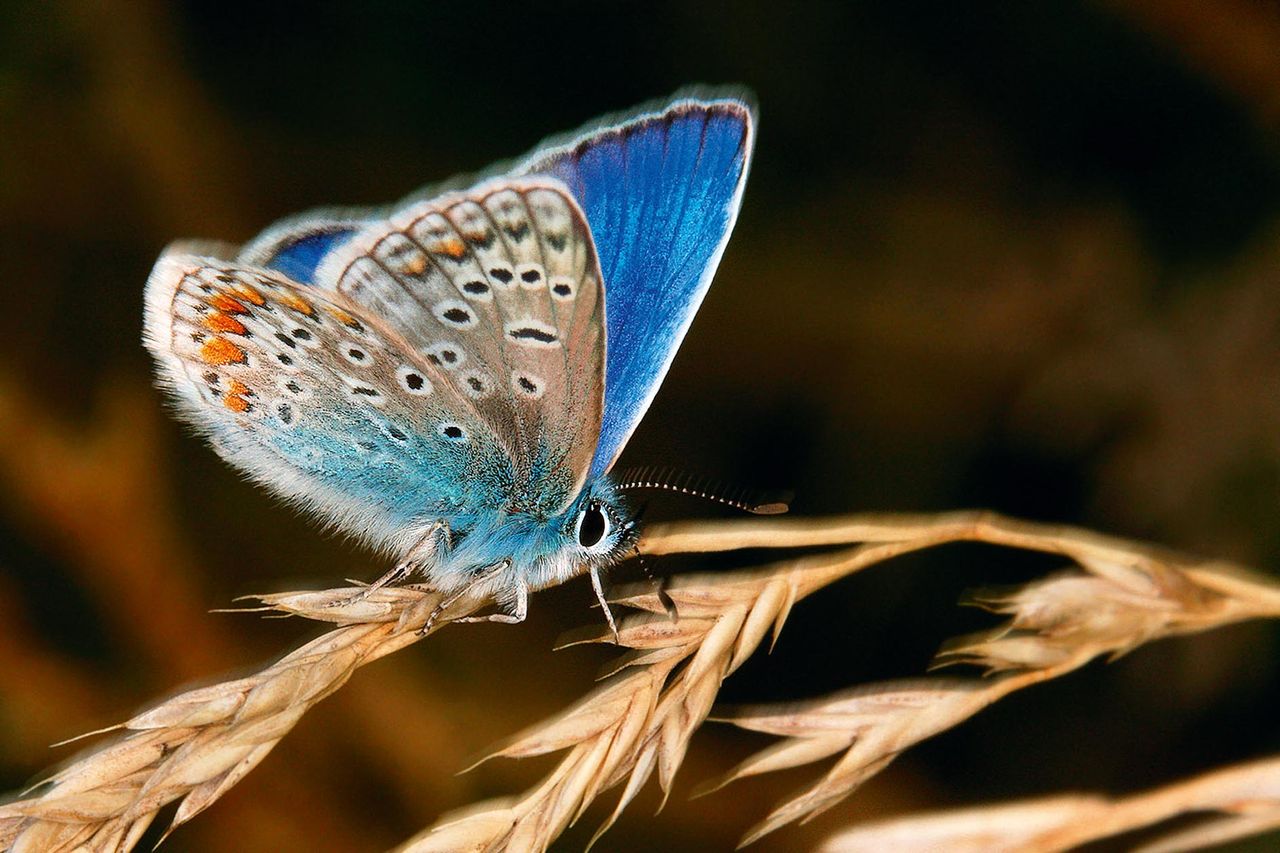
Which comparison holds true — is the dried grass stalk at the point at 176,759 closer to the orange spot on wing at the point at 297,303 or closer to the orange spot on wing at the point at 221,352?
the orange spot on wing at the point at 297,303

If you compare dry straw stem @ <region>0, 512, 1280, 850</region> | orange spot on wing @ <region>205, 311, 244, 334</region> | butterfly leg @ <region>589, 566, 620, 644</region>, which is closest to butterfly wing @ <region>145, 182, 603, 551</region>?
orange spot on wing @ <region>205, 311, 244, 334</region>

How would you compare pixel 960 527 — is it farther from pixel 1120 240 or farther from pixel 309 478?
pixel 1120 240

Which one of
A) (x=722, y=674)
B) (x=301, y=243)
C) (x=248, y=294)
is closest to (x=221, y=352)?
(x=248, y=294)

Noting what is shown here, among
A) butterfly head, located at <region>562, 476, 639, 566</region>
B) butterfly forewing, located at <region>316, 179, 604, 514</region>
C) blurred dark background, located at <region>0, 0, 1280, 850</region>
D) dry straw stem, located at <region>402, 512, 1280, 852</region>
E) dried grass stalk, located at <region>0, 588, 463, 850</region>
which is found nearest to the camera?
dried grass stalk, located at <region>0, 588, 463, 850</region>

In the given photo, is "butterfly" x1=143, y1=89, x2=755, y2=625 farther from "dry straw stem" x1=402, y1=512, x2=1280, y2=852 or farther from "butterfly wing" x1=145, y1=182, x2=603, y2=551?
"dry straw stem" x1=402, y1=512, x2=1280, y2=852

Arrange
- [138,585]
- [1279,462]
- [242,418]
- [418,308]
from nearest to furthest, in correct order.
Result: 1. [418,308]
2. [242,418]
3. [1279,462]
4. [138,585]

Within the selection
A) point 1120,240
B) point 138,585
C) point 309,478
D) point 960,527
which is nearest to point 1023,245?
point 1120,240

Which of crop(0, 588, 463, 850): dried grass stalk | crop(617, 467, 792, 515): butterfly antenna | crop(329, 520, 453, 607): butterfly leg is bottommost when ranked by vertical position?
crop(0, 588, 463, 850): dried grass stalk
